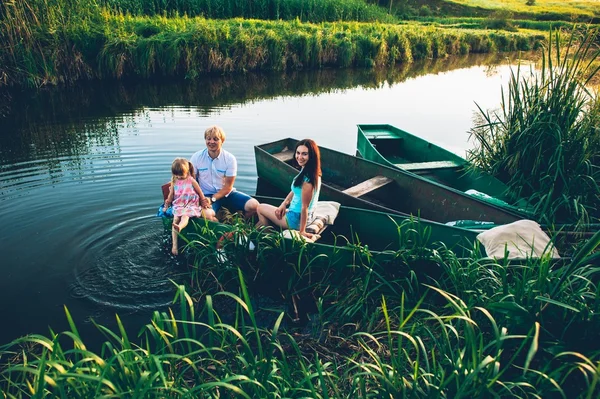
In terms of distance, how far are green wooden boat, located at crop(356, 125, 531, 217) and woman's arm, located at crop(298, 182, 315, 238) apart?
8.49 feet

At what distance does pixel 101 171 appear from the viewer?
7.90 metres

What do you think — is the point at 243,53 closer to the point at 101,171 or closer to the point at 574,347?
the point at 101,171

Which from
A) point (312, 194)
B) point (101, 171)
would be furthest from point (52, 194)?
point (312, 194)

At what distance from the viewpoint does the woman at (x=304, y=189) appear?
4590 mm

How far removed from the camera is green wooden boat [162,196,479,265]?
4.20 m

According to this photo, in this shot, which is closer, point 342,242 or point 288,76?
point 342,242

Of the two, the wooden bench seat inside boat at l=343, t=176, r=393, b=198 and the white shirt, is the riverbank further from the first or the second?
the wooden bench seat inside boat at l=343, t=176, r=393, b=198

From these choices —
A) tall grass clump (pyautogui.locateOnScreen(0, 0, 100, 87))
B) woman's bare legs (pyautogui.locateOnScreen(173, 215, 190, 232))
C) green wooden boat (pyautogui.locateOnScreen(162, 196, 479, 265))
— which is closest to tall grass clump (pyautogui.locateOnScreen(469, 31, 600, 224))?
green wooden boat (pyautogui.locateOnScreen(162, 196, 479, 265))

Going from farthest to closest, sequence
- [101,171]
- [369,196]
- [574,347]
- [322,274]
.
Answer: [101,171] < [369,196] < [322,274] < [574,347]

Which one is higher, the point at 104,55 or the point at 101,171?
the point at 104,55

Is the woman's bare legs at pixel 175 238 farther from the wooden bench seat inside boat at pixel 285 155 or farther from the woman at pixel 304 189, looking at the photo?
the wooden bench seat inside boat at pixel 285 155

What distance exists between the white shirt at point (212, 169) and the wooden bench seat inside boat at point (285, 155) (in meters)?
2.41

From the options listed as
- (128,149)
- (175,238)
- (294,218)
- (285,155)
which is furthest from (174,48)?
(294,218)

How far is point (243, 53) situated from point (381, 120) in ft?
21.7
